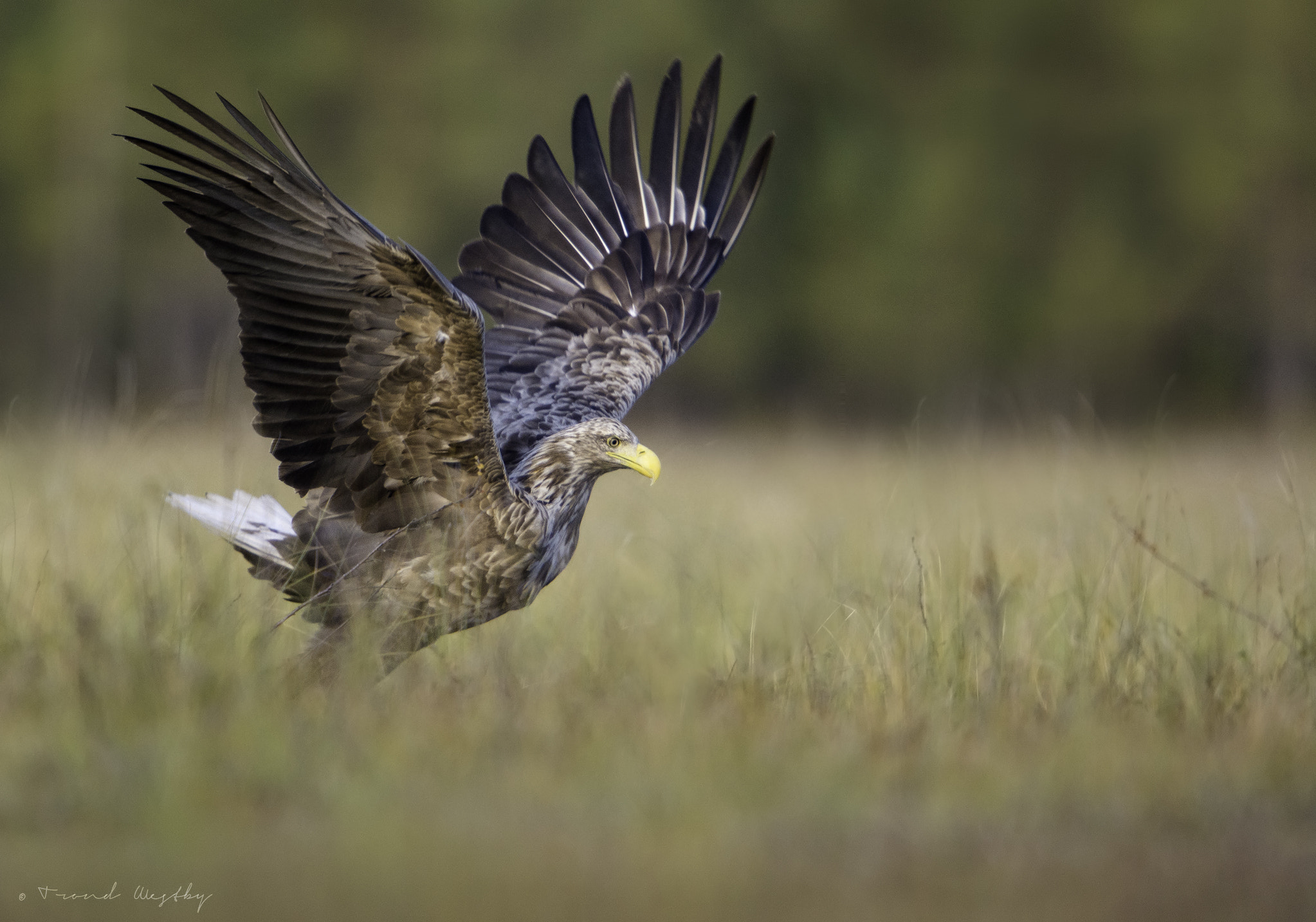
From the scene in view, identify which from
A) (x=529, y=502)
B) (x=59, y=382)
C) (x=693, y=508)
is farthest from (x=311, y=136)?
(x=529, y=502)

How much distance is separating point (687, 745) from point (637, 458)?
1.78 metres

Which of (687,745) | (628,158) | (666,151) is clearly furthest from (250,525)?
(666,151)

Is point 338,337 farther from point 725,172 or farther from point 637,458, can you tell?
point 725,172

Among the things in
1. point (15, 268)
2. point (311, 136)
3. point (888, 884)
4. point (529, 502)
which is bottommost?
point (888, 884)

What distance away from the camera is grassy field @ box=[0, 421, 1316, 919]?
3.30 metres

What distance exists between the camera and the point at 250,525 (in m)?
5.49

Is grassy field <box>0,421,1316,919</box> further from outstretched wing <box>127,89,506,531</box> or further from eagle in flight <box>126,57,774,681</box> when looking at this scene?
outstretched wing <box>127,89,506,531</box>

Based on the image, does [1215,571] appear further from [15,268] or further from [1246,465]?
[15,268]

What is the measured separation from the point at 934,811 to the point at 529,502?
2.16 metres

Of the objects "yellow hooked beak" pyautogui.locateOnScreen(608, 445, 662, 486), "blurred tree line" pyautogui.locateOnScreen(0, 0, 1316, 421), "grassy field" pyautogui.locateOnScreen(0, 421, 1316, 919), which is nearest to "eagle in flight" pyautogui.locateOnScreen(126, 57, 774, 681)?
"yellow hooked beak" pyautogui.locateOnScreen(608, 445, 662, 486)

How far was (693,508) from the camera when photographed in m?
9.21

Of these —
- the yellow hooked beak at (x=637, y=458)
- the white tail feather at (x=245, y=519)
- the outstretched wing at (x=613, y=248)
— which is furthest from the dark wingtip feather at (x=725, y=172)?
the white tail feather at (x=245, y=519)

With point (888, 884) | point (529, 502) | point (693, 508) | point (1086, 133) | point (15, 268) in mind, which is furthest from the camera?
point (15, 268)

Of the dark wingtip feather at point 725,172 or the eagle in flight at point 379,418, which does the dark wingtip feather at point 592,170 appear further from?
the eagle in flight at point 379,418
